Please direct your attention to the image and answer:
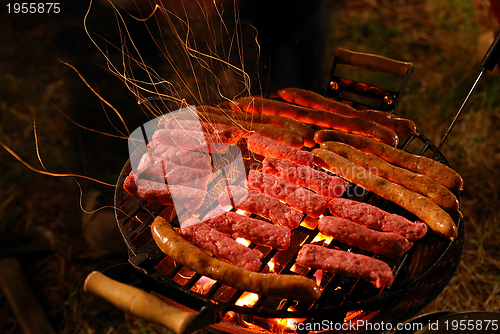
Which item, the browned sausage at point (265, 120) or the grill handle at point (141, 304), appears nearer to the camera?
the grill handle at point (141, 304)

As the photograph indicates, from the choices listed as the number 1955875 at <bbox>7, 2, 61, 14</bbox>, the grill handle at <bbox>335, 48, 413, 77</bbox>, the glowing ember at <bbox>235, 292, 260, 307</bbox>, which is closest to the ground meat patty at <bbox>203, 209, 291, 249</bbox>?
the glowing ember at <bbox>235, 292, 260, 307</bbox>

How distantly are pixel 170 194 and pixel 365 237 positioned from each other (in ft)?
4.60

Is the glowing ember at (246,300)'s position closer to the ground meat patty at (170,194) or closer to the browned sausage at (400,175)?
the ground meat patty at (170,194)

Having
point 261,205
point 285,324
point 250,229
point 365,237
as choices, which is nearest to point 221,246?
point 250,229

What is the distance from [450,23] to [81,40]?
746 centimetres

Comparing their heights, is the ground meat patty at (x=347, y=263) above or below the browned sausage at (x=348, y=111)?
below

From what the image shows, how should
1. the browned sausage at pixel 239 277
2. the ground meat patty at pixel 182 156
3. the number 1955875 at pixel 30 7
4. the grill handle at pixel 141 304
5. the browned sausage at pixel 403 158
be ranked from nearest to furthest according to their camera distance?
the grill handle at pixel 141 304 < the browned sausage at pixel 239 277 < the browned sausage at pixel 403 158 < the ground meat patty at pixel 182 156 < the number 1955875 at pixel 30 7

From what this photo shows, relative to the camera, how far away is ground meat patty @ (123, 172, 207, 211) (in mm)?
2594

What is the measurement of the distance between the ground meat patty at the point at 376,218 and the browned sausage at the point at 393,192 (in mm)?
90

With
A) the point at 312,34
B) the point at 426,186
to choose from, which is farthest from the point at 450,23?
the point at 426,186

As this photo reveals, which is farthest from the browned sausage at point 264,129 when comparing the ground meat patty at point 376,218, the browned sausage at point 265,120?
the ground meat patty at point 376,218

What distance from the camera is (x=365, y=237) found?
2.27m

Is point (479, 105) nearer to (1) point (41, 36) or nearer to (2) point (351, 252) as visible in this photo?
(2) point (351, 252)

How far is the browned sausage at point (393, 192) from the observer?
→ 7.47 feet
